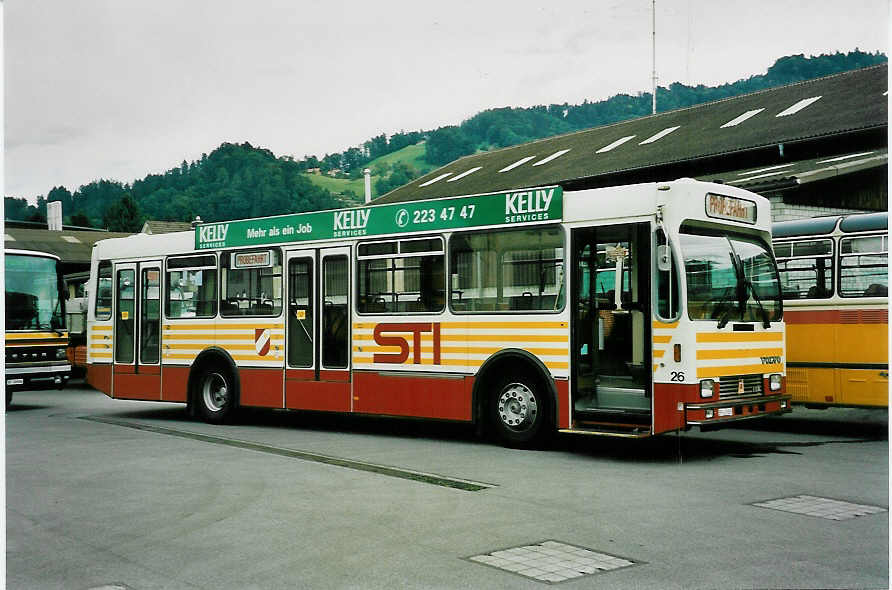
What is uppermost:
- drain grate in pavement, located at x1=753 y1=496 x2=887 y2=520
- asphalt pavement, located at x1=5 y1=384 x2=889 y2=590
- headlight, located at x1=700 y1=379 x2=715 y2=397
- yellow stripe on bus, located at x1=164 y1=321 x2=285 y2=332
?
yellow stripe on bus, located at x1=164 y1=321 x2=285 y2=332

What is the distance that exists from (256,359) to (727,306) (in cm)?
702

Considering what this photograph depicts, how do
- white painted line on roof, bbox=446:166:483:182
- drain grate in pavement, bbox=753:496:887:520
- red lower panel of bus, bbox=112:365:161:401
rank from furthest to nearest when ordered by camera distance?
1. white painted line on roof, bbox=446:166:483:182
2. red lower panel of bus, bbox=112:365:161:401
3. drain grate in pavement, bbox=753:496:887:520

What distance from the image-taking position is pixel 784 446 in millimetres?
11945

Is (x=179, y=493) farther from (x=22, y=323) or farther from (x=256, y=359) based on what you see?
(x=22, y=323)

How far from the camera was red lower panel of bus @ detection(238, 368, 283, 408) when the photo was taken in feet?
46.6

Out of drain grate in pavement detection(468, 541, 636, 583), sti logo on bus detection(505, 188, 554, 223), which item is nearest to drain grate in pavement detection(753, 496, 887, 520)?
drain grate in pavement detection(468, 541, 636, 583)

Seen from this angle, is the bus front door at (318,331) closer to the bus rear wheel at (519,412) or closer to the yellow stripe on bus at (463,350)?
the yellow stripe on bus at (463,350)

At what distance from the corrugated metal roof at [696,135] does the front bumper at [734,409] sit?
34.9ft

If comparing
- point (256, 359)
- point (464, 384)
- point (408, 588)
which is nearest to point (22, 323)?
point (256, 359)

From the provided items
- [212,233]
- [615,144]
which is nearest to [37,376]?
[212,233]

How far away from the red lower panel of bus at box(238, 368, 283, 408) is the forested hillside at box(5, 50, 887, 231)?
96.6 inches

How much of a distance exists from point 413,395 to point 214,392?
4.17m

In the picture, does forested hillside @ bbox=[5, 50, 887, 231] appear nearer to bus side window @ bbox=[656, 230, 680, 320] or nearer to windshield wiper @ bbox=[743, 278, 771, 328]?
bus side window @ bbox=[656, 230, 680, 320]

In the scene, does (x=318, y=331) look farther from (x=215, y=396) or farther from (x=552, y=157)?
(x=552, y=157)
